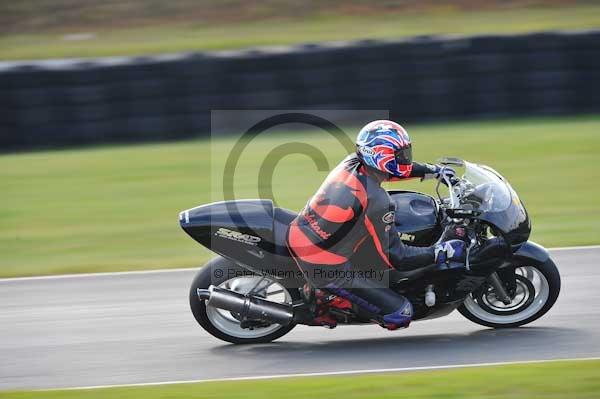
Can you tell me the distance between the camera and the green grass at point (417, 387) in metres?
5.63

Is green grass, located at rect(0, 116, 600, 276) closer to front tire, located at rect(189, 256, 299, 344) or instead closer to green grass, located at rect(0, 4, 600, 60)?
front tire, located at rect(189, 256, 299, 344)

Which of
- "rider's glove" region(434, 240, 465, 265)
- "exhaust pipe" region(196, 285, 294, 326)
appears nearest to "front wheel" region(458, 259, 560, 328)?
"rider's glove" region(434, 240, 465, 265)

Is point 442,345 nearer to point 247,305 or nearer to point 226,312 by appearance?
point 247,305

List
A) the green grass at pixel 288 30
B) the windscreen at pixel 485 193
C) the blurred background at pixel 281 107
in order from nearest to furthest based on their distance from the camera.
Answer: the windscreen at pixel 485 193 → the blurred background at pixel 281 107 → the green grass at pixel 288 30

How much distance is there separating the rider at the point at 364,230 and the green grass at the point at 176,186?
10.1 ft

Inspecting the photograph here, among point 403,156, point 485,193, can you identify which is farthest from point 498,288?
point 403,156

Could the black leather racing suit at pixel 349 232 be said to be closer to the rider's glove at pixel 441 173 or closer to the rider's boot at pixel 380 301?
the rider's boot at pixel 380 301

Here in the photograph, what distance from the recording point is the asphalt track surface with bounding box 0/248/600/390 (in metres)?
6.53

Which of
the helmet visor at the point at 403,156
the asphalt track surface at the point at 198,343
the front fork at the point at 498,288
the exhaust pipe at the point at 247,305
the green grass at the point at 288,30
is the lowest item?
the asphalt track surface at the point at 198,343

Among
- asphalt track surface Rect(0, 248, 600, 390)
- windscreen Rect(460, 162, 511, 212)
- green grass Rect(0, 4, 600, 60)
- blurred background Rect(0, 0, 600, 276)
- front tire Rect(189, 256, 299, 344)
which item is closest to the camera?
asphalt track surface Rect(0, 248, 600, 390)

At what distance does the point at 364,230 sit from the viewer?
6469mm

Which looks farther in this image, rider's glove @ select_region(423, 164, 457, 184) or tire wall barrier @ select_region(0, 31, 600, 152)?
tire wall barrier @ select_region(0, 31, 600, 152)

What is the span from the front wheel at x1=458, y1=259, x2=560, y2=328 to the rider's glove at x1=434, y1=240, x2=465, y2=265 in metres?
0.53

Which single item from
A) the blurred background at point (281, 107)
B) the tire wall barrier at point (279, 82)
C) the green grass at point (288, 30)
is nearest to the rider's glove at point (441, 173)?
the blurred background at point (281, 107)
